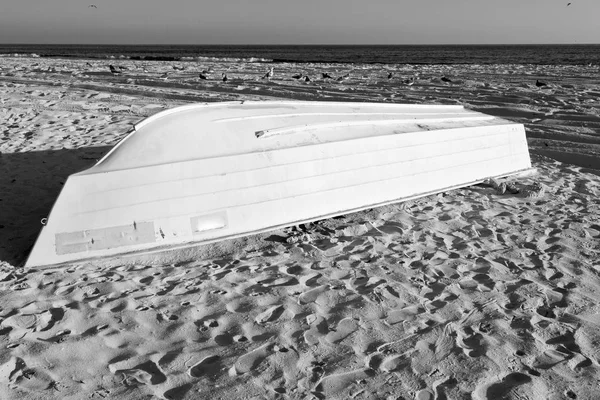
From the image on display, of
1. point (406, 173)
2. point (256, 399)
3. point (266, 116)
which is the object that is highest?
point (266, 116)

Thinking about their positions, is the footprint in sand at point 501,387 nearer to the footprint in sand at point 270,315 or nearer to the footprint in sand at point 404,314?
the footprint in sand at point 404,314

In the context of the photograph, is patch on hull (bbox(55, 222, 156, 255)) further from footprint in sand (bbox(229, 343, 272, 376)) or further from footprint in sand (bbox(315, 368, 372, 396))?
footprint in sand (bbox(315, 368, 372, 396))

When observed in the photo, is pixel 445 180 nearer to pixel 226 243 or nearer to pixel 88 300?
pixel 226 243

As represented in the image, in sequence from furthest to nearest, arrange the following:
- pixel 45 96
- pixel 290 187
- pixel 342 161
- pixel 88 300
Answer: pixel 45 96 → pixel 342 161 → pixel 290 187 → pixel 88 300

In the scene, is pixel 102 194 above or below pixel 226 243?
above

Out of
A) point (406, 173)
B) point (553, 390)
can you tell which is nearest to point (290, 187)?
point (406, 173)

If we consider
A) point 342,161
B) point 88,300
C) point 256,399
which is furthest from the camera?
point 342,161
